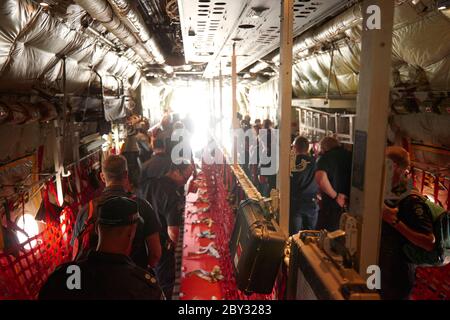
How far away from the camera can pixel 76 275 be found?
190 cm

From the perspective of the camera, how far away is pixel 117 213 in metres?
2.20

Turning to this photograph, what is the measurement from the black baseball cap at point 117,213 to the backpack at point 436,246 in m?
1.91

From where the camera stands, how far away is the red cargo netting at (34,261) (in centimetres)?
313

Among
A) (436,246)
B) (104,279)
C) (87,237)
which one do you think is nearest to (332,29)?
(436,246)

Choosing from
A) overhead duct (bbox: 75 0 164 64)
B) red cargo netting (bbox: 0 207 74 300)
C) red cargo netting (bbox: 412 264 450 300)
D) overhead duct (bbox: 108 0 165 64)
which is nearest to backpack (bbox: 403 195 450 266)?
red cargo netting (bbox: 412 264 450 300)

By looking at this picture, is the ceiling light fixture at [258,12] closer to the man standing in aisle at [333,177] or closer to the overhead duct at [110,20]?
the overhead duct at [110,20]

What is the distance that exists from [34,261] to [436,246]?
3586 mm

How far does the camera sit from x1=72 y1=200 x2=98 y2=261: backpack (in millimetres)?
2633

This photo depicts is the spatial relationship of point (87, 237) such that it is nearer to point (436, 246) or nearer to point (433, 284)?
point (436, 246)

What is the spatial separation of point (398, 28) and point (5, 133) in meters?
4.58

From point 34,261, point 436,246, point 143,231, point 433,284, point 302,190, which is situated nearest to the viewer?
point 436,246

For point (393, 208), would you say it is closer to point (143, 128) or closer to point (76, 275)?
point (76, 275)
